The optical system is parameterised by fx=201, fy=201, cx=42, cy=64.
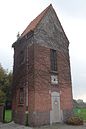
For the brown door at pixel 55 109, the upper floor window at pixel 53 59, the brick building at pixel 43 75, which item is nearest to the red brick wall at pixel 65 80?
the brick building at pixel 43 75

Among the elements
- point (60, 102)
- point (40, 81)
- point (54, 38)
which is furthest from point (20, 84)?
point (54, 38)

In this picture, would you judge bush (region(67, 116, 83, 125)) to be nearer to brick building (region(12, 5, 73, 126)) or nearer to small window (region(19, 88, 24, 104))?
brick building (region(12, 5, 73, 126))

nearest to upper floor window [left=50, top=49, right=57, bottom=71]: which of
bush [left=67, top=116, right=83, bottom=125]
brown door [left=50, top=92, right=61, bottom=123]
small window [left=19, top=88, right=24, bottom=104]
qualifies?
brown door [left=50, top=92, right=61, bottom=123]

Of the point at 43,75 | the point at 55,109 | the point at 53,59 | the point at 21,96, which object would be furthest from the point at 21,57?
the point at 55,109

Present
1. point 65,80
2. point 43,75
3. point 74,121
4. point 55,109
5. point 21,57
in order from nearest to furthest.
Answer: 1. point 74,121
2. point 43,75
3. point 55,109
4. point 65,80
5. point 21,57

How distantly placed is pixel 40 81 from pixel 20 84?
2.98 m

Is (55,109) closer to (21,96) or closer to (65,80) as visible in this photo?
(65,80)

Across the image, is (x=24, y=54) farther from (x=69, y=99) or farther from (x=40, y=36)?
(x=69, y=99)

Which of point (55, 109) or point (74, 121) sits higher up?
point (55, 109)

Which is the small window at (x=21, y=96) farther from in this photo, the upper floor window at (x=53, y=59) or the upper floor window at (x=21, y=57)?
the upper floor window at (x=53, y=59)

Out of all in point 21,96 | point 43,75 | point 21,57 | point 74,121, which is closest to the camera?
point 74,121

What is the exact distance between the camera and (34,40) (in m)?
21.3

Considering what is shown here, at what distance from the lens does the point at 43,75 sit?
826 inches

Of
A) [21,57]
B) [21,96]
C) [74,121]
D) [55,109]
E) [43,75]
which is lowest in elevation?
[74,121]
